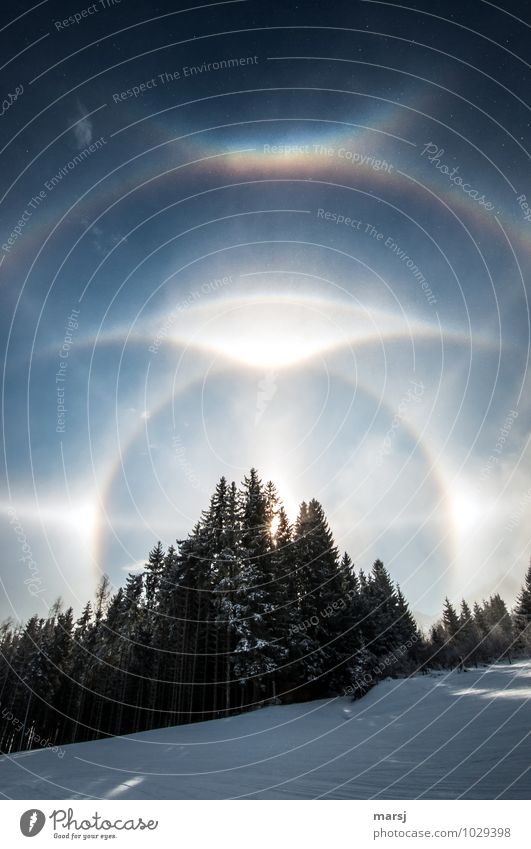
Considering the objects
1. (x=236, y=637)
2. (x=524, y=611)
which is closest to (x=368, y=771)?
(x=236, y=637)

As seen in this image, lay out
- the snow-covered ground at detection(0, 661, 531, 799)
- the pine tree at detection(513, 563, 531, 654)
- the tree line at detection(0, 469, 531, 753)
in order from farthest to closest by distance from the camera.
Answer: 1. the pine tree at detection(513, 563, 531, 654)
2. the tree line at detection(0, 469, 531, 753)
3. the snow-covered ground at detection(0, 661, 531, 799)

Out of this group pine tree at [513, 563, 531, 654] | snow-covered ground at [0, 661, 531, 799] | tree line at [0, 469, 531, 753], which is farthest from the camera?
pine tree at [513, 563, 531, 654]

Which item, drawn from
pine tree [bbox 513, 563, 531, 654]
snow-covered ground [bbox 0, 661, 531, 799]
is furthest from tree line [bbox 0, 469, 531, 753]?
A: snow-covered ground [bbox 0, 661, 531, 799]

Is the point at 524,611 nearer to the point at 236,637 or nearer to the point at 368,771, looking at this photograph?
the point at 236,637

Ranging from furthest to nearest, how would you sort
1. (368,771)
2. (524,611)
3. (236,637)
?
A: (524,611)
(236,637)
(368,771)

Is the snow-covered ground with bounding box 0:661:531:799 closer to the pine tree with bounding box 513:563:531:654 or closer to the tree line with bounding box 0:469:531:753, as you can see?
the tree line with bounding box 0:469:531:753

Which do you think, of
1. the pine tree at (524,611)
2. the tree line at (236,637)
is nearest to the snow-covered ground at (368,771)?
the tree line at (236,637)
